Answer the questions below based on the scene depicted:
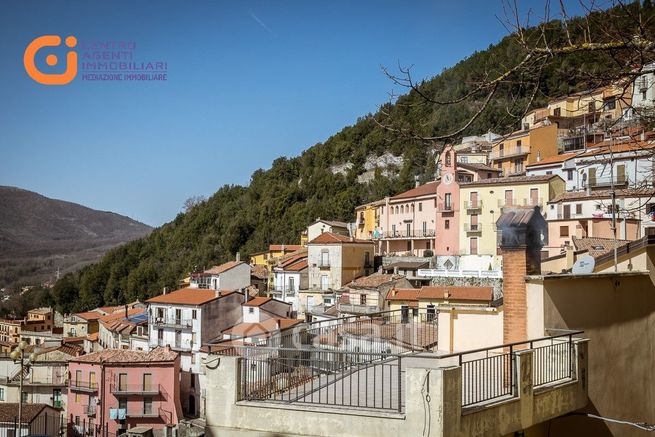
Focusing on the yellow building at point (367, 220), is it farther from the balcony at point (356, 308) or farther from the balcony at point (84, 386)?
the balcony at point (84, 386)

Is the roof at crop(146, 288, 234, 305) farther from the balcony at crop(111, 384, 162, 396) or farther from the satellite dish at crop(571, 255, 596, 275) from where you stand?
the satellite dish at crop(571, 255, 596, 275)

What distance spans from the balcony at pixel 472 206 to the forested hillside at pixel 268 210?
65.7ft

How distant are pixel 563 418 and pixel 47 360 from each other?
144 feet

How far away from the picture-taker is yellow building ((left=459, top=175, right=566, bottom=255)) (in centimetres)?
4400

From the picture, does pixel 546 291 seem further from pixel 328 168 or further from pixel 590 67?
pixel 328 168

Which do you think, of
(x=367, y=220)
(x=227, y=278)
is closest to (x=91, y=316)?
(x=227, y=278)

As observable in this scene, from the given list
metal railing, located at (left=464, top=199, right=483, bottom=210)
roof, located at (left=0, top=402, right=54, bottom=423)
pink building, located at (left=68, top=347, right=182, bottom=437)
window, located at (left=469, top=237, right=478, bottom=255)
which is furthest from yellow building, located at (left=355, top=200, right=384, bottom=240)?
roof, located at (left=0, top=402, right=54, bottom=423)

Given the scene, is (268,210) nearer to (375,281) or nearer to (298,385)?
(375,281)

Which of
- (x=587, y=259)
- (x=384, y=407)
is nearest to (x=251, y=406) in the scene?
(x=384, y=407)

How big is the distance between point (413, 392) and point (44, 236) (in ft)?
457

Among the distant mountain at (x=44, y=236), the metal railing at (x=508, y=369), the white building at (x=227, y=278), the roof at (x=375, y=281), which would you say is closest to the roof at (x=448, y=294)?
the roof at (x=375, y=281)

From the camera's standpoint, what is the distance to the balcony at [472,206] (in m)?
A: 46.8

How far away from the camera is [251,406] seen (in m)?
6.38

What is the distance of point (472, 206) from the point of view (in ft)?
155
